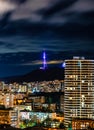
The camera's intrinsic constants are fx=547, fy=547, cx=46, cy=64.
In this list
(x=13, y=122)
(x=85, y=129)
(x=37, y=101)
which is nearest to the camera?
(x=85, y=129)

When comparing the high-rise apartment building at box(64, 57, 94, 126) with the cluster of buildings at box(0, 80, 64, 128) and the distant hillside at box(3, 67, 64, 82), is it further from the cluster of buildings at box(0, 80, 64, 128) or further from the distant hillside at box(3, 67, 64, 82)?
the distant hillside at box(3, 67, 64, 82)

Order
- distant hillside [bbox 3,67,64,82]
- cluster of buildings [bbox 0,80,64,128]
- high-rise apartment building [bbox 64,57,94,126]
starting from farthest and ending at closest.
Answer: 1. distant hillside [bbox 3,67,64,82]
2. high-rise apartment building [bbox 64,57,94,126]
3. cluster of buildings [bbox 0,80,64,128]

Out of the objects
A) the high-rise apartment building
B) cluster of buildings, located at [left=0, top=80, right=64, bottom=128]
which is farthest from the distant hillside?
the high-rise apartment building

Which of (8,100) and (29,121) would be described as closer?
(29,121)

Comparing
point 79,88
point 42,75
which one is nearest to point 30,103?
point 79,88

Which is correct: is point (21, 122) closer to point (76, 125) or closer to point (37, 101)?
point (76, 125)

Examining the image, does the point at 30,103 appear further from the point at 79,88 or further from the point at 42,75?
the point at 42,75

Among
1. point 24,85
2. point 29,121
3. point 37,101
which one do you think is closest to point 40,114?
point 29,121
